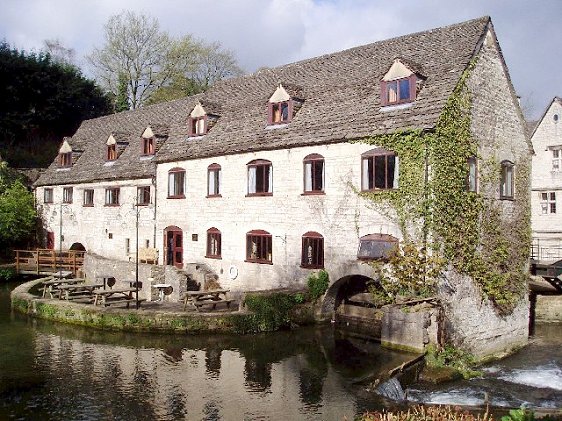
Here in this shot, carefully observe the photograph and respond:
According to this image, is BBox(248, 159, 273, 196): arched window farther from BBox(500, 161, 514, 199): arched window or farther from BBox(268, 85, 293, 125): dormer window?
BBox(500, 161, 514, 199): arched window

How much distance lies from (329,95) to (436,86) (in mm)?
5430

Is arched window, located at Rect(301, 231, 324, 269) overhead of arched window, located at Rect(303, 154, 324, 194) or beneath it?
beneath

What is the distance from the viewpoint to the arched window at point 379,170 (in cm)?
1956

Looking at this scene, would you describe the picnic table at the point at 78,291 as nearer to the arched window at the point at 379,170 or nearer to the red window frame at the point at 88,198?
the red window frame at the point at 88,198

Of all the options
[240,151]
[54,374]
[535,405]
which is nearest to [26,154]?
[240,151]

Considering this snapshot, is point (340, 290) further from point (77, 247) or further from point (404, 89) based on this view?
point (77, 247)

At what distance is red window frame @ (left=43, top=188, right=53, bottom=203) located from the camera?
38625 millimetres

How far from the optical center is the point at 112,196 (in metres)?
33.4

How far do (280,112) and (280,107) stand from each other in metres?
0.23

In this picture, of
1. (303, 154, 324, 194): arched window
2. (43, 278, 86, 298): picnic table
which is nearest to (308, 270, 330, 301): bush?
(303, 154, 324, 194): arched window

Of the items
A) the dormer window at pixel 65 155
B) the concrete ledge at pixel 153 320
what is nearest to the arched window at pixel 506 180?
the concrete ledge at pixel 153 320

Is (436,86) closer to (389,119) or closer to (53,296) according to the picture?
(389,119)

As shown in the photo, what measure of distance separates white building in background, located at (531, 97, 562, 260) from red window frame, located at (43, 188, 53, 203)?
31902 mm

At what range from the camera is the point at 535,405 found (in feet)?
46.2
